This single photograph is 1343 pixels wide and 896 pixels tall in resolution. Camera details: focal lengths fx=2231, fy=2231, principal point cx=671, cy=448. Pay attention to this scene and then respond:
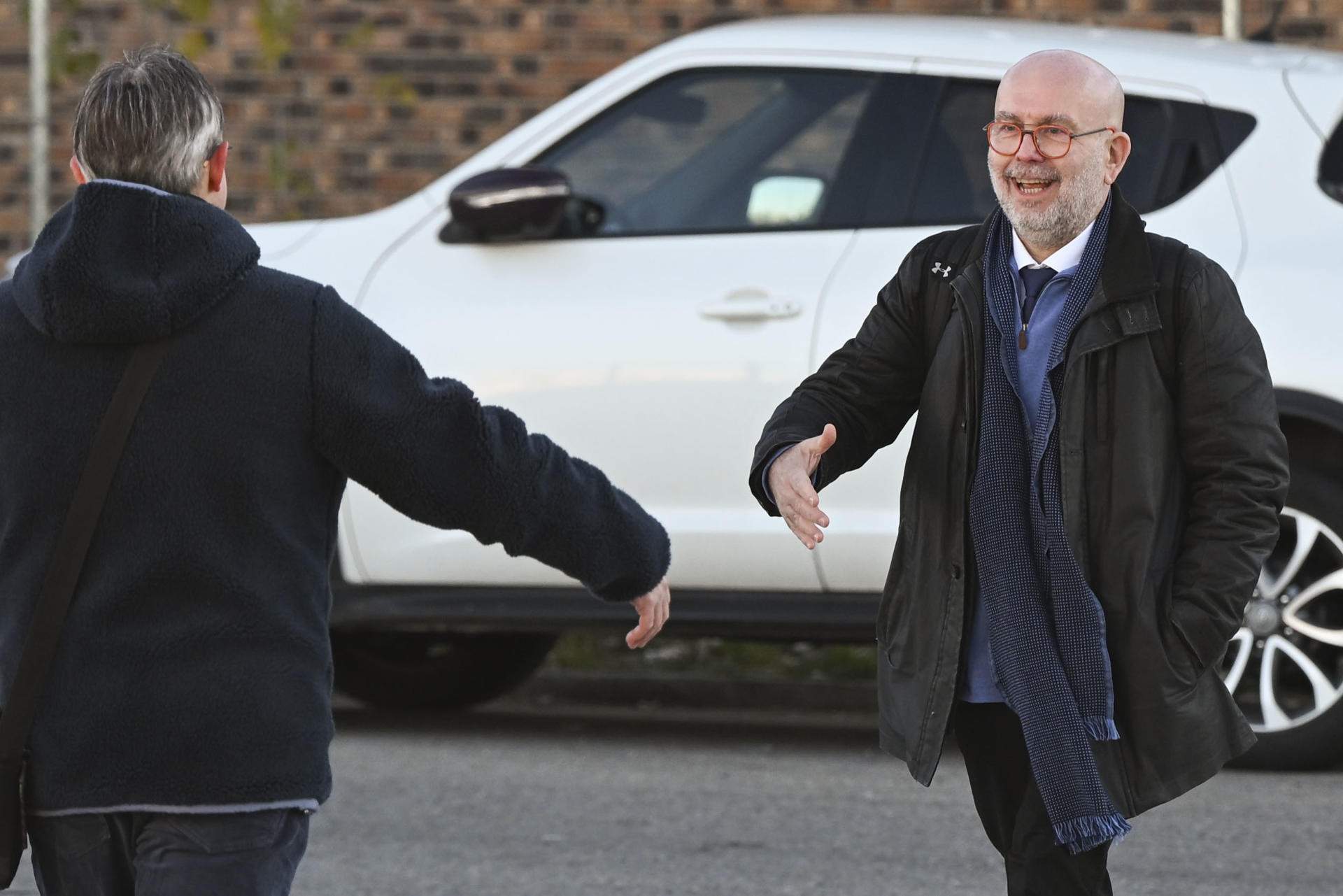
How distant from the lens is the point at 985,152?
6176 millimetres

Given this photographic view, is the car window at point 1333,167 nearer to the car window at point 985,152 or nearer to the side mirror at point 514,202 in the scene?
the car window at point 985,152

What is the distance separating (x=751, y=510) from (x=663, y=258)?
0.75 m

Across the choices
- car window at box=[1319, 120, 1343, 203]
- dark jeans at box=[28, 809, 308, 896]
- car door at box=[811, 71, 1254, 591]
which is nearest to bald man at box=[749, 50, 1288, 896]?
dark jeans at box=[28, 809, 308, 896]

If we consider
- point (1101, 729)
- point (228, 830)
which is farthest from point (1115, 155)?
point (228, 830)

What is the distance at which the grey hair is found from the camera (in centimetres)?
250

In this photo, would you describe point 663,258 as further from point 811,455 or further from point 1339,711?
→ point 811,455

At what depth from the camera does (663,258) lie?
6219mm

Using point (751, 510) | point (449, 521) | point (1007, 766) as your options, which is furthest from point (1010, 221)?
point (751, 510)

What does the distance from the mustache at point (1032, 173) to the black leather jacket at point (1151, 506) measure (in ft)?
0.42

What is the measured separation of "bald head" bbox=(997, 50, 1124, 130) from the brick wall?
6.52 m

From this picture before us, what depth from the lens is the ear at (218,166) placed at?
2.56 m

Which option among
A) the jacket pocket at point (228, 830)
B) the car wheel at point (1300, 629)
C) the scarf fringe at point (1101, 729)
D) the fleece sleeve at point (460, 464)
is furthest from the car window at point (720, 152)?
the jacket pocket at point (228, 830)

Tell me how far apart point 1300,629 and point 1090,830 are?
9.65 ft

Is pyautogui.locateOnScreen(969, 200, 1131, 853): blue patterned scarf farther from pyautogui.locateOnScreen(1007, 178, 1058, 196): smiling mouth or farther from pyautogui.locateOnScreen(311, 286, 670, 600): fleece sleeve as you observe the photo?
pyautogui.locateOnScreen(311, 286, 670, 600): fleece sleeve
